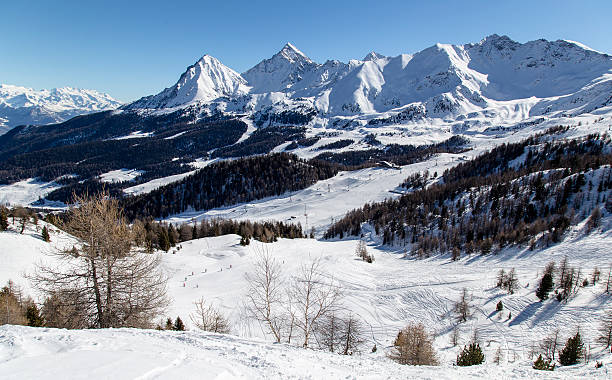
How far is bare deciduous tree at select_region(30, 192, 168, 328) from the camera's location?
1867 cm

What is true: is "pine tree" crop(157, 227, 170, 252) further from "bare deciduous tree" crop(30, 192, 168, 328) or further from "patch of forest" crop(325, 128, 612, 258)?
"patch of forest" crop(325, 128, 612, 258)

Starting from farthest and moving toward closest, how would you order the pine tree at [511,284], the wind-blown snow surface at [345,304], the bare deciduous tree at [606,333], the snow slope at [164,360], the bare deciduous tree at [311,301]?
the pine tree at [511,284] → the bare deciduous tree at [606,333] → the bare deciduous tree at [311,301] → the wind-blown snow surface at [345,304] → the snow slope at [164,360]

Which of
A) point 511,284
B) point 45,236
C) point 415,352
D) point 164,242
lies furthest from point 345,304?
point 45,236

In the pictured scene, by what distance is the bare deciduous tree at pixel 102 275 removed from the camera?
18.7 metres

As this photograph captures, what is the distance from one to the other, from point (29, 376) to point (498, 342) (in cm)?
4447

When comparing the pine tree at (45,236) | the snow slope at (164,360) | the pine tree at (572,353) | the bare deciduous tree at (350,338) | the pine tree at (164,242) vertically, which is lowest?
the bare deciduous tree at (350,338)

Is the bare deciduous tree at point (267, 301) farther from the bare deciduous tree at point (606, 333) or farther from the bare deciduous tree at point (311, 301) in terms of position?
the bare deciduous tree at point (606, 333)

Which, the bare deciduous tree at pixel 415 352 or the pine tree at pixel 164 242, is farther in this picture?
the pine tree at pixel 164 242

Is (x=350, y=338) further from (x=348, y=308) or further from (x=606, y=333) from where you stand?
(x=606, y=333)

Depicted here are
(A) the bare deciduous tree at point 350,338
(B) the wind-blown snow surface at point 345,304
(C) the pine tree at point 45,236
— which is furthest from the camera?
(C) the pine tree at point 45,236

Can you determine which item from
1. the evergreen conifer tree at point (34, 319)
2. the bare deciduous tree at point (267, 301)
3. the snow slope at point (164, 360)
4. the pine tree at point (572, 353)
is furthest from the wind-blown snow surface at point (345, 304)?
the evergreen conifer tree at point (34, 319)

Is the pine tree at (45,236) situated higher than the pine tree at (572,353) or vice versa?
the pine tree at (45,236)

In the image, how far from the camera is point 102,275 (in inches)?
754

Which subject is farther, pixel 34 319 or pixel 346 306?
pixel 346 306
